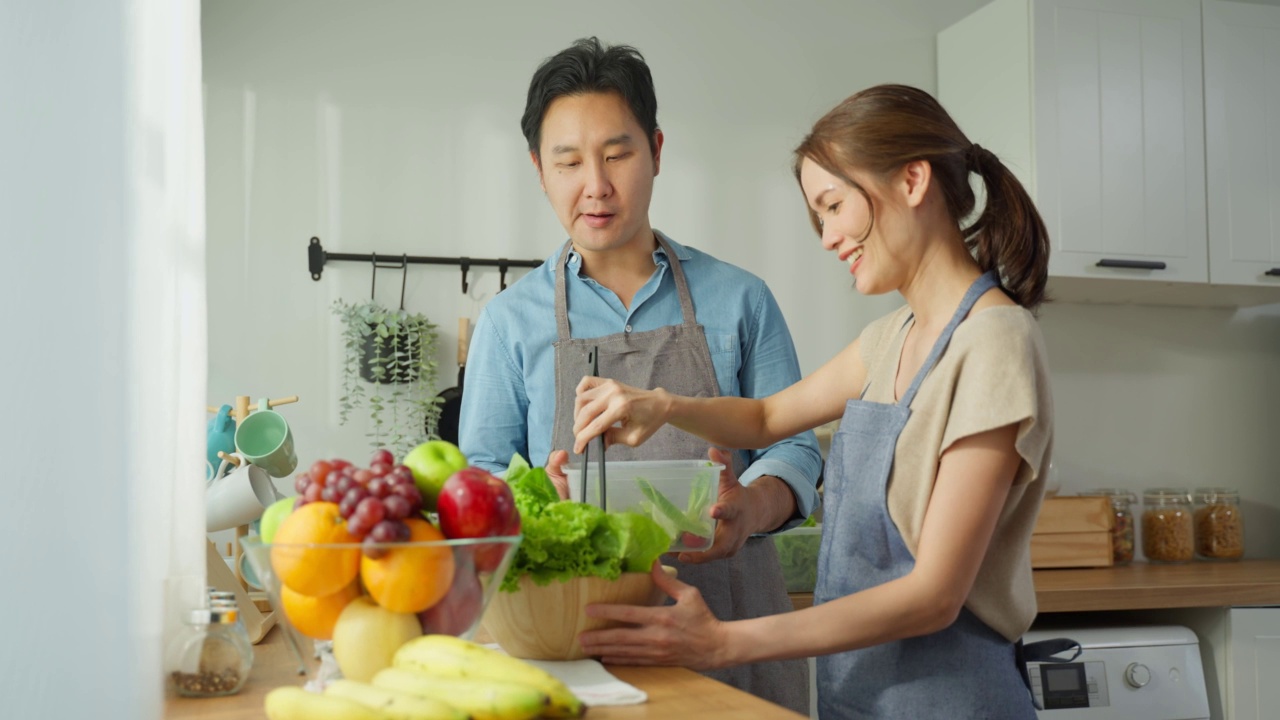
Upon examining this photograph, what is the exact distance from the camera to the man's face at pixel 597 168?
1686mm

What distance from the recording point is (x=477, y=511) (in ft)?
2.83

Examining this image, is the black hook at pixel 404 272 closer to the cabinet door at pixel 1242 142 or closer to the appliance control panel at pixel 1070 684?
the appliance control panel at pixel 1070 684

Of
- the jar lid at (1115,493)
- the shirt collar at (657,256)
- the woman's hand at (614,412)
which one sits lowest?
the jar lid at (1115,493)

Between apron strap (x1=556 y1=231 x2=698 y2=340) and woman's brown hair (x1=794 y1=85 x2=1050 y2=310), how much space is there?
1.65ft

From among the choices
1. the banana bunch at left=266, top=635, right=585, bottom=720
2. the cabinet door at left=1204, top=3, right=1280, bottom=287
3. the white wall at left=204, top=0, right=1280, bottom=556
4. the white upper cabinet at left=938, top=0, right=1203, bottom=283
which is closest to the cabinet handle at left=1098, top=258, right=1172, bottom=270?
the white upper cabinet at left=938, top=0, right=1203, bottom=283

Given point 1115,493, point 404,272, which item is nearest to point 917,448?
Result: point 404,272

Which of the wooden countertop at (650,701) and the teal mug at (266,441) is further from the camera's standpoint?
the teal mug at (266,441)

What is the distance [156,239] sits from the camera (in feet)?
2.36

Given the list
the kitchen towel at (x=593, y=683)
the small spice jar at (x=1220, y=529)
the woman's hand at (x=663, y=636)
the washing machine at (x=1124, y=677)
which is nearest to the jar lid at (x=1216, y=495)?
the small spice jar at (x=1220, y=529)

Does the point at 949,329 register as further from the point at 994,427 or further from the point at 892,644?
the point at 892,644

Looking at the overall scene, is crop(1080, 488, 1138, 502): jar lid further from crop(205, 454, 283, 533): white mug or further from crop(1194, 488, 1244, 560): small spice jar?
crop(205, 454, 283, 533): white mug

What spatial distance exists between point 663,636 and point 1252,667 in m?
2.17

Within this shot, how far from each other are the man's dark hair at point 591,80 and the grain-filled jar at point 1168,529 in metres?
2.29

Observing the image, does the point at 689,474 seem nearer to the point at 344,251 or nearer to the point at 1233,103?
the point at 344,251
